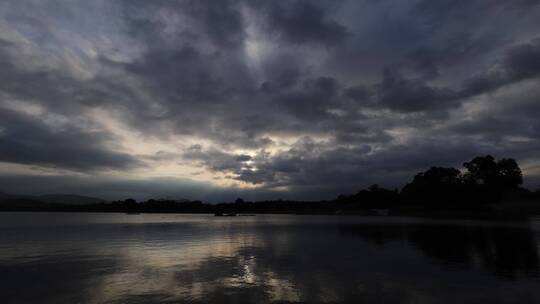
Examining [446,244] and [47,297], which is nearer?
[47,297]

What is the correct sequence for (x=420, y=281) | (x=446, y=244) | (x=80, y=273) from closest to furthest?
1. (x=420, y=281)
2. (x=80, y=273)
3. (x=446, y=244)

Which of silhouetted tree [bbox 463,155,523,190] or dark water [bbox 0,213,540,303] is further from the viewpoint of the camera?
silhouetted tree [bbox 463,155,523,190]

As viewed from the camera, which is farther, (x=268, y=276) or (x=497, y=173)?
(x=497, y=173)

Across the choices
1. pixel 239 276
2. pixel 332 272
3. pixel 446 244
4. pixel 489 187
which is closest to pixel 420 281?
pixel 332 272

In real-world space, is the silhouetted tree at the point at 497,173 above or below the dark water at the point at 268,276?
above

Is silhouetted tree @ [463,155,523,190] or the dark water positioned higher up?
silhouetted tree @ [463,155,523,190]

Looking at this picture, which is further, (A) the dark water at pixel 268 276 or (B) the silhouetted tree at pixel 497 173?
(B) the silhouetted tree at pixel 497 173

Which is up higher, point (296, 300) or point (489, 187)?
point (489, 187)

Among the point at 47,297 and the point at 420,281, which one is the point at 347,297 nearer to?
the point at 420,281

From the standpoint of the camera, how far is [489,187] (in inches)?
7185

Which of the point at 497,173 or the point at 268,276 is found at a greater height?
the point at 497,173

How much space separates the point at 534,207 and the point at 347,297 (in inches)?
8033

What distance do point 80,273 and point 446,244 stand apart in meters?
45.0

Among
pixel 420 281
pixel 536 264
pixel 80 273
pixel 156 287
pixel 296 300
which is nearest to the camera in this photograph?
pixel 296 300
